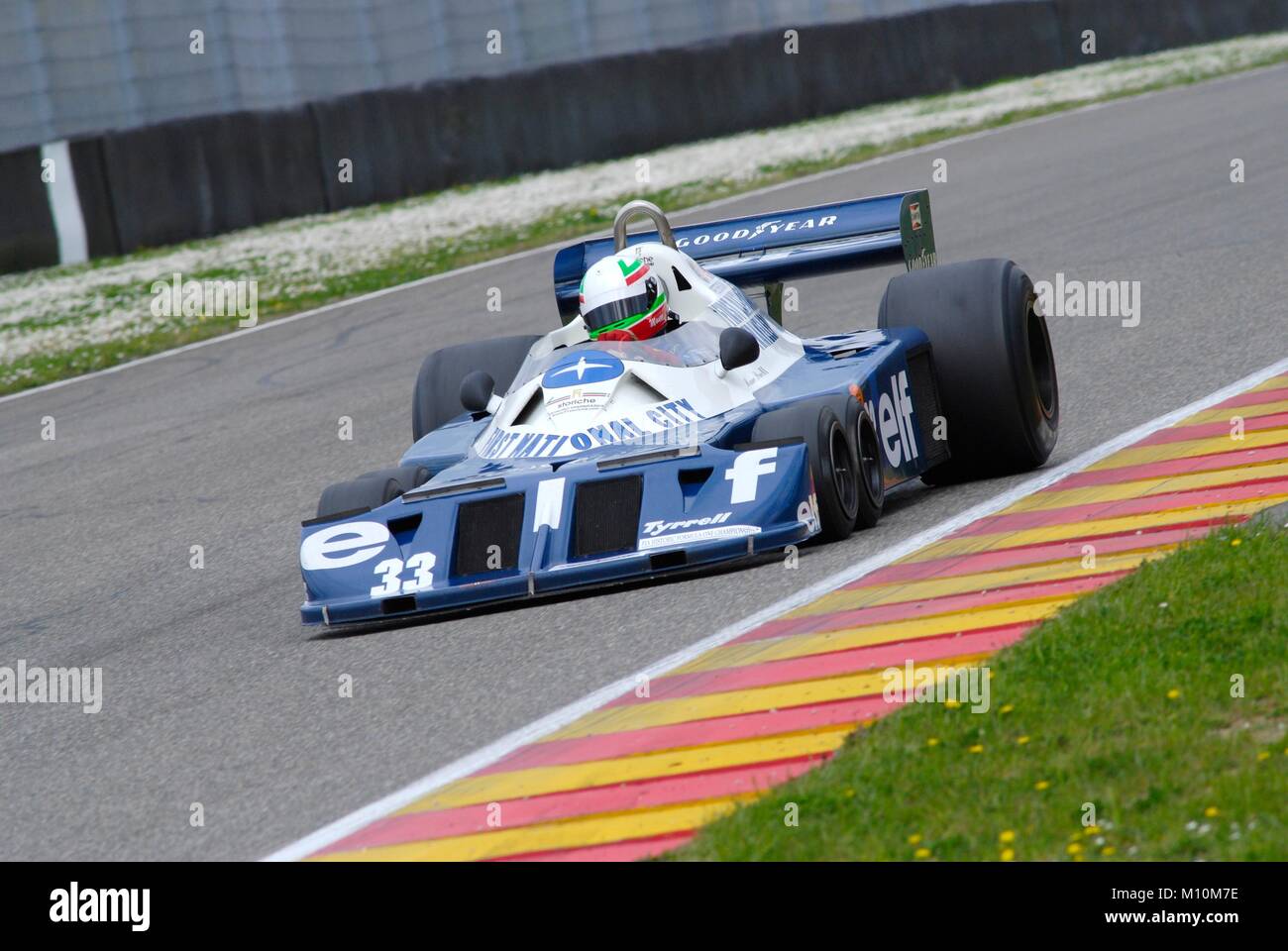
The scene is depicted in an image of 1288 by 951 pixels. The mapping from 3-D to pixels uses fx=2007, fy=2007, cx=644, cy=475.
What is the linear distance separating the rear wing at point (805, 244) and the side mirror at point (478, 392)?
1.17 metres

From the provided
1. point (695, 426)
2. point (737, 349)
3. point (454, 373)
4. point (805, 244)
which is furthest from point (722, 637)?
point (805, 244)

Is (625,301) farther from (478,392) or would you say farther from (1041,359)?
(1041,359)

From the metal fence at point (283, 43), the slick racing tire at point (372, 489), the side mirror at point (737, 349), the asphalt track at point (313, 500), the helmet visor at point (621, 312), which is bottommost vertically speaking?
the asphalt track at point (313, 500)

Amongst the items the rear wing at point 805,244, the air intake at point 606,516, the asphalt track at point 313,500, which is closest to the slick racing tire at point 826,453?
the asphalt track at point 313,500

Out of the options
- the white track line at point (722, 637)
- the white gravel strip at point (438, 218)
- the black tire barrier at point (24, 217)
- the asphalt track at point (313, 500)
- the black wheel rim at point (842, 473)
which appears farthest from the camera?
the black tire barrier at point (24, 217)

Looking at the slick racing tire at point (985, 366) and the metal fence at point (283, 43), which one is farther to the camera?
the metal fence at point (283, 43)

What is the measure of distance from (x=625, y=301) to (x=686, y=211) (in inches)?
437

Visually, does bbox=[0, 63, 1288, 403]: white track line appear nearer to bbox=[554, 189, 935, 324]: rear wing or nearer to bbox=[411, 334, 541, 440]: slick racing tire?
bbox=[554, 189, 935, 324]: rear wing

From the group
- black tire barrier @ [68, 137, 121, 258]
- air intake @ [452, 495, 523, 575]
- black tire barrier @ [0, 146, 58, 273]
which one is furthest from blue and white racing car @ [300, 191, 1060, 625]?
black tire barrier @ [0, 146, 58, 273]

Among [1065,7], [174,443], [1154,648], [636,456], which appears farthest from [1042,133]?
[1154,648]

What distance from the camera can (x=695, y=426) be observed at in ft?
24.8

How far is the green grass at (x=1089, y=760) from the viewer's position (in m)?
4.05

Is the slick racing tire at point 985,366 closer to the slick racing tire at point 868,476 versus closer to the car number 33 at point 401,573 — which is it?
the slick racing tire at point 868,476

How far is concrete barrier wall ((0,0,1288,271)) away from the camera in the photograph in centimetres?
1948
